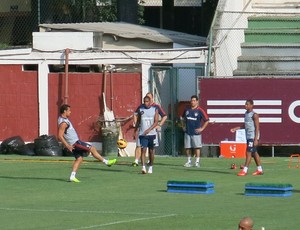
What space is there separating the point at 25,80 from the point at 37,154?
8.75 feet

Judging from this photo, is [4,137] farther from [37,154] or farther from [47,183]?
[47,183]

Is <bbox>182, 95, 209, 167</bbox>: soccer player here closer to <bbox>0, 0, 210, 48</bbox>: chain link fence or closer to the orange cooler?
the orange cooler

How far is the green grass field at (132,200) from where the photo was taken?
16.8m

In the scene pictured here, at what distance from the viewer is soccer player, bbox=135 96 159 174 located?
2644 centimetres

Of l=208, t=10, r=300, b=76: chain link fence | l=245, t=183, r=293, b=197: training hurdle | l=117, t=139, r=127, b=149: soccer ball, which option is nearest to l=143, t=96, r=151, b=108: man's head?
l=117, t=139, r=127, b=149: soccer ball

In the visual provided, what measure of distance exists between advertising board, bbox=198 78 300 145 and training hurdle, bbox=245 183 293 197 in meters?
11.8

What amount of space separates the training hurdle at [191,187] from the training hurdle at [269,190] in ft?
2.87

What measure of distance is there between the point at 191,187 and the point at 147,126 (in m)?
5.82

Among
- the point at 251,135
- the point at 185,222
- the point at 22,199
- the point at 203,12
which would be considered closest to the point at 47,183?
the point at 22,199

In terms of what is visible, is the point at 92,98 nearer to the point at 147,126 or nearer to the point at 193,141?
the point at 193,141

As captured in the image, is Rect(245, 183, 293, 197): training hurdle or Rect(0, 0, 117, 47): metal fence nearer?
Rect(245, 183, 293, 197): training hurdle

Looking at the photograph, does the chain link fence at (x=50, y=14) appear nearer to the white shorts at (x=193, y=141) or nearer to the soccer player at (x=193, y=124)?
the soccer player at (x=193, y=124)

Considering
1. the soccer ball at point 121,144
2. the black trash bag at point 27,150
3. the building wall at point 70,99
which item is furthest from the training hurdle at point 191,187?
the black trash bag at point 27,150

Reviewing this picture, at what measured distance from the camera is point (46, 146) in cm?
3334
